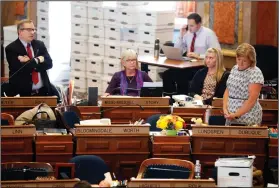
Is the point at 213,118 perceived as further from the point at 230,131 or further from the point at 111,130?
the point at 111,130

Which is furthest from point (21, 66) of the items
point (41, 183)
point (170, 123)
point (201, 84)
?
point (41, 183)

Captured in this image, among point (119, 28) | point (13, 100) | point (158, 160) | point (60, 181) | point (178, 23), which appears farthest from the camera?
point (178, 23)

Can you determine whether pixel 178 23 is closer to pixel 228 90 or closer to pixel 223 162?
pixel 228 90

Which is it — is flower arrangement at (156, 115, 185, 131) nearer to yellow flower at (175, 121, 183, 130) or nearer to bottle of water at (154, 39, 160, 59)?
yellow flower at (175, 121, 183, 130)

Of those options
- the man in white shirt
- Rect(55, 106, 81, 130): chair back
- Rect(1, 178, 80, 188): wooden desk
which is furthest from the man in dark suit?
Rect(1, 178, 80, 188): wooden desk

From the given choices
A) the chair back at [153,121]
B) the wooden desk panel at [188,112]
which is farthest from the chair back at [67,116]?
the wooden desk panel at [188,112]

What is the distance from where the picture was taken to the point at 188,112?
39.7 feet

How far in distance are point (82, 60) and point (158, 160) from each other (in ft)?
26.1

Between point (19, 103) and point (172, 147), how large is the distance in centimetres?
245

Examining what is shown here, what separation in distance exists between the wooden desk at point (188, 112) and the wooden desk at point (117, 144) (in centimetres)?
140

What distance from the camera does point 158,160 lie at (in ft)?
32.4

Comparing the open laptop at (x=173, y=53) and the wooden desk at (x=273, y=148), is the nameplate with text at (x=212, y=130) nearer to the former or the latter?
the wooden desk at (x=273, y=148)

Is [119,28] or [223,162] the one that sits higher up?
[119,28]

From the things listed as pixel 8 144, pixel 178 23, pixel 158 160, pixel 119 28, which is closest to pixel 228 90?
pixel 158 160
